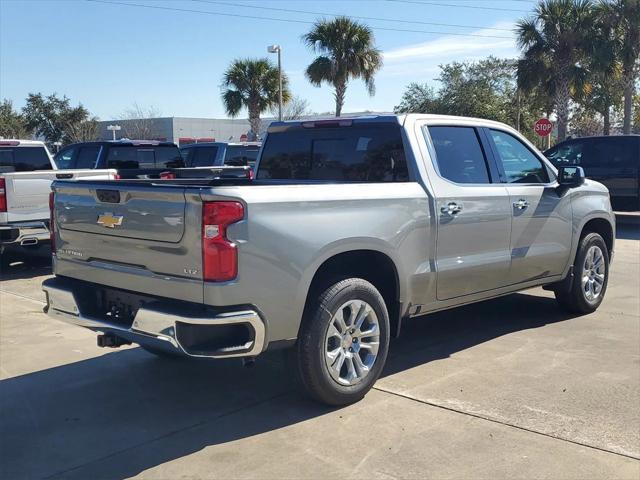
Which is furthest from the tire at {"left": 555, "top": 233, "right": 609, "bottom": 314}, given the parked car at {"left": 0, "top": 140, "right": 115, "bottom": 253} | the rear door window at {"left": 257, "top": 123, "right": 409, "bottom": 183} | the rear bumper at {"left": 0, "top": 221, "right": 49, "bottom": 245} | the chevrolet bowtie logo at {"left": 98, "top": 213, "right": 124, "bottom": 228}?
the rear bumper at {"left": 0, "top": 221, "right": 49, "bottom": 245}

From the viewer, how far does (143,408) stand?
4.77 m

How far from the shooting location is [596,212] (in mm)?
7125

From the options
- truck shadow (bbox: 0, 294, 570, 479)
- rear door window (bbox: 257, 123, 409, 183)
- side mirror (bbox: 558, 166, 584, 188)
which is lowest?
truck shadow (bbox: 0, 294, 570, 479)

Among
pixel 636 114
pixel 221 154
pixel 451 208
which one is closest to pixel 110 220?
pixel 451 208

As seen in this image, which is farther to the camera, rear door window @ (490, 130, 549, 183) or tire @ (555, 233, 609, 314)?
tire @ (555, 233, 609, 314)

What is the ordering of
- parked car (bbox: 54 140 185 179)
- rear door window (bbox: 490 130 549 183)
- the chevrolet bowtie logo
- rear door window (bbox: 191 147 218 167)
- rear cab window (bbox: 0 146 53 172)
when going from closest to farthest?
the chevrolet bowtie logo < rear door window (bbox: 490 130 549 183) < rear cab window (bbox: 0 146 53 172) < parked car (bbox: 54 140 185 179) < rear door window (bbox: 191 147 218 167)

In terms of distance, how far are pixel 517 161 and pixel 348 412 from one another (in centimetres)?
300

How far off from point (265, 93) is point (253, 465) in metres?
31.0

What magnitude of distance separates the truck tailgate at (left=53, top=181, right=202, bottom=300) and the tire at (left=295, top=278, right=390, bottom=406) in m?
0.86

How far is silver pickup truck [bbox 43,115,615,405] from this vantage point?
13.1 feet

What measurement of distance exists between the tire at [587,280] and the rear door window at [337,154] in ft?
8.76

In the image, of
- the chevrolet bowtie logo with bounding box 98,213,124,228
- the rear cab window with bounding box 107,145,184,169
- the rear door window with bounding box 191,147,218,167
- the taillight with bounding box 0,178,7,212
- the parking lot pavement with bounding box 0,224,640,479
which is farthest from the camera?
the rear door window with bounding box 191,147,218,167

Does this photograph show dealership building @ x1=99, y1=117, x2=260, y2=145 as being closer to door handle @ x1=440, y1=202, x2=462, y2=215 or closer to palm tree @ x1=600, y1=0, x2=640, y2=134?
palm tree @ x1=600, y1=0, x2=640, y2=134

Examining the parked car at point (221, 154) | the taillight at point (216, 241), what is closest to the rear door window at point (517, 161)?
the taillight at point (216, 241)
